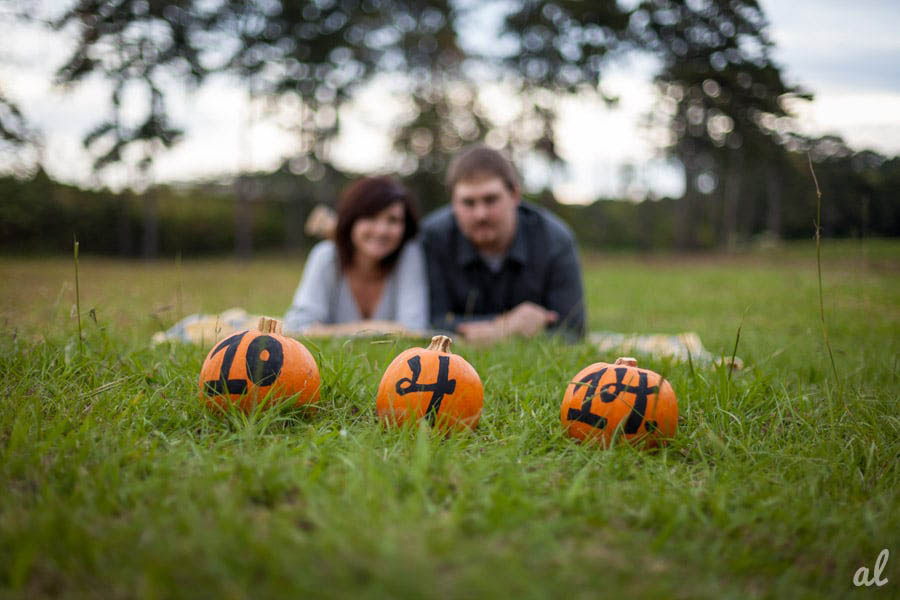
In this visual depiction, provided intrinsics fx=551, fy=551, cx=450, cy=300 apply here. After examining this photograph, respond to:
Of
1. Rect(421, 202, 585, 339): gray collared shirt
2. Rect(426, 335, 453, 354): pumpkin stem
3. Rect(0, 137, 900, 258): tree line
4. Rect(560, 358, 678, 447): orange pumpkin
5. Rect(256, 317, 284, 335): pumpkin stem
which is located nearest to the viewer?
Rect(560, 358, 678, 447): orange pumpkin

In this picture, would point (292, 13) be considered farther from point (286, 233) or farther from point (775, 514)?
point (775, 514)

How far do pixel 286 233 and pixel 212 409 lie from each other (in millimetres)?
25626

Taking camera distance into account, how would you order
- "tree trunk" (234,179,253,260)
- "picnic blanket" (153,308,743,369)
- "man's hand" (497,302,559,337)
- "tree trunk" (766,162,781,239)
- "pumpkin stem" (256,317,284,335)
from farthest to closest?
"tree trunk" (234,179,253,260) < "tree trunk" (766,162,781,239) < "man's hand" (497,302,559,337) < "picnic blanket" (153,308,743,369) < "pumpkin stem" (256,317,284,335)

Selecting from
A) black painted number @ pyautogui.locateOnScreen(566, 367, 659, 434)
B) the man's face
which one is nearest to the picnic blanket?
black painted number @ pyautogui.locateOnScreen(566, 367, 659, 434)

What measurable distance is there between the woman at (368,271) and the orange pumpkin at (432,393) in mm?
2604

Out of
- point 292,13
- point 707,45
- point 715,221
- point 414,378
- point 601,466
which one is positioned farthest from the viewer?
point 715,221

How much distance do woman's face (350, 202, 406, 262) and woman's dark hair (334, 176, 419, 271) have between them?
4cm

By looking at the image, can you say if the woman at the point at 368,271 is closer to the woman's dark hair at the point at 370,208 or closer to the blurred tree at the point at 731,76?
the woman's dark hair at the point at 370,208

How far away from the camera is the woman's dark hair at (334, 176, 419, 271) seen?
16.1 feet

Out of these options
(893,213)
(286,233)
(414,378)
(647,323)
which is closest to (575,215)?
(286,233)

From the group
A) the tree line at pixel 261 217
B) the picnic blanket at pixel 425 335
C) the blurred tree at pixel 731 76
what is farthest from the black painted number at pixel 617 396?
the tree line at pixel 261 217

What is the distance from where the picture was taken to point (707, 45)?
387cm

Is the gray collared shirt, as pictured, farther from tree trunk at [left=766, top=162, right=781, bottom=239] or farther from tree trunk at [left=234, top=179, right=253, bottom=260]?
tree trunk at [left=234, top=179, right=253, bottom=260]

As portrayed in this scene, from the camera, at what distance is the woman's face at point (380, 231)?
4.91 m
